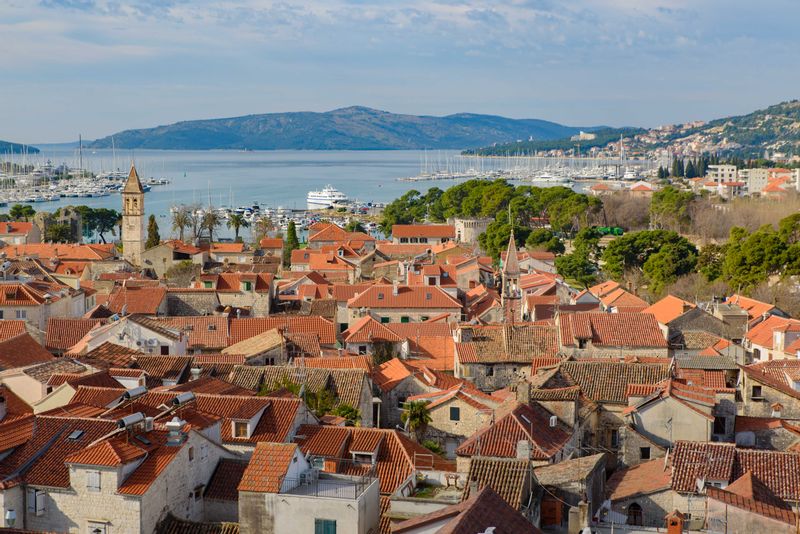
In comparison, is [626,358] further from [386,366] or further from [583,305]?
[583,305]

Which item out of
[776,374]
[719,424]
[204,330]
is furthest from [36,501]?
[204,330]

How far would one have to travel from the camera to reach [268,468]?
12242 millimetres

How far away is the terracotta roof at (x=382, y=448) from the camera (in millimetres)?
15984

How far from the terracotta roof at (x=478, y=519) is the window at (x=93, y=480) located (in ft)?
13.1

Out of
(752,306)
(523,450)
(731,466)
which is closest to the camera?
(731,466)

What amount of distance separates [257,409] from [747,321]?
2478cm

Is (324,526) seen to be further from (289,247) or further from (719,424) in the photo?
(289,247)

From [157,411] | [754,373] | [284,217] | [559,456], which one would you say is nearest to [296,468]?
[157,411]

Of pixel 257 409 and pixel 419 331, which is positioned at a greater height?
pixel 257 409

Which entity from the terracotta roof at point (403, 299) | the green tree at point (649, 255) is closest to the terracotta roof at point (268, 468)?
the terracotta roof at point (403, 299)

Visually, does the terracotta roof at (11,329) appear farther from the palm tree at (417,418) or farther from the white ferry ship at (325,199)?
the white ferry ship at (325,199)

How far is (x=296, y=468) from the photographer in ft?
41.7

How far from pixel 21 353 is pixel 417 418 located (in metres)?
9.16

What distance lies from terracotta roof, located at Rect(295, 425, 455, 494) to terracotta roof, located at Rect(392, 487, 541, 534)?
4.65 m
